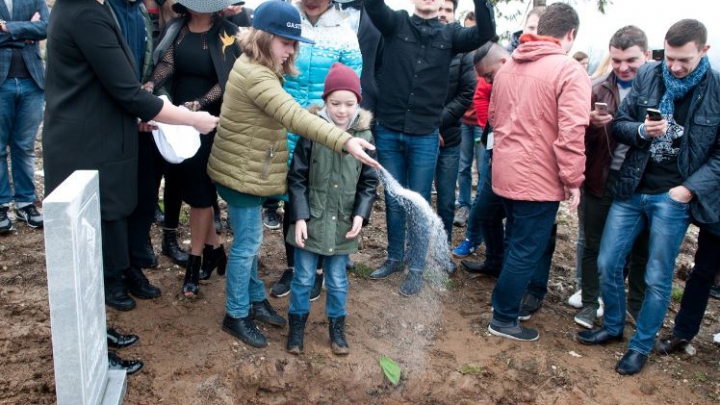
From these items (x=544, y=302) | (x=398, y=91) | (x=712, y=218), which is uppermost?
(x=398, y=91)

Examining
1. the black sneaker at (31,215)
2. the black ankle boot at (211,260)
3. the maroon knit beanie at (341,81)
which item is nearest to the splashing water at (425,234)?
the maroon knit beanie at (341,81)

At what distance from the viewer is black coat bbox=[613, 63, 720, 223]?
373cm

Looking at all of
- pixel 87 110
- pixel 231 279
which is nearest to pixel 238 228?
pixel 231 279

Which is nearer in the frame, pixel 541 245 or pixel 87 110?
pixel 87 110

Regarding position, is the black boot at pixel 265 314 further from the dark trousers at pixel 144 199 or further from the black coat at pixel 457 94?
the black coat at pixel 457 94

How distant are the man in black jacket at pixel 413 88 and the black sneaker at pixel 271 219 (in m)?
1.42

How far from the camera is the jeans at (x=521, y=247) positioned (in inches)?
163

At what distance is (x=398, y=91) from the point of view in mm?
4871

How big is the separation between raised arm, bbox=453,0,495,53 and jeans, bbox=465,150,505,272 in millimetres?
952

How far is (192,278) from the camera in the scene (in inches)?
176

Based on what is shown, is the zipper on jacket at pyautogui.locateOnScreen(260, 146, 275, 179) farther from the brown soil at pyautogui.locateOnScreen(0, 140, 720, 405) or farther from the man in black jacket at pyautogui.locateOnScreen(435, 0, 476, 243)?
the man in black jacket at pyautogui.locateOnScreen(435, 0, 476, 243)

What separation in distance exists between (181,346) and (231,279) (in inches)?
21.0

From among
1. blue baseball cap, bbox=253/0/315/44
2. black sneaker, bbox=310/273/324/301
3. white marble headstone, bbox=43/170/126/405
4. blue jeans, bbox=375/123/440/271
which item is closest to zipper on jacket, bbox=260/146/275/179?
blue baseball cap, bbox=253/0/315/44

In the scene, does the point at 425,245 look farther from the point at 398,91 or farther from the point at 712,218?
the point at 712,218
